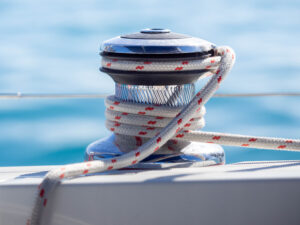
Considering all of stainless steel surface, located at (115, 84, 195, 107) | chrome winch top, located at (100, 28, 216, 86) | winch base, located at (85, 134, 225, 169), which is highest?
chrome winch top, located at (100, 28, 216, 86)

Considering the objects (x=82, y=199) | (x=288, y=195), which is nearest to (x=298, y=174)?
(x=288, y=195)

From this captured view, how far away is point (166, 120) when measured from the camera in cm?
101

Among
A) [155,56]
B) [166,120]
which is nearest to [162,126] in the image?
[166,120]

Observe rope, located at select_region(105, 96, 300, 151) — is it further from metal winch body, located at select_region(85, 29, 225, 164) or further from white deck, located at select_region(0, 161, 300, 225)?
white deck, located at select_region(0, 161, 300, 225)

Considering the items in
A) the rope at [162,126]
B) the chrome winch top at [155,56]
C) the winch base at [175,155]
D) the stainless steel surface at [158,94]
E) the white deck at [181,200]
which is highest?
the chrome winch top at [155,56]

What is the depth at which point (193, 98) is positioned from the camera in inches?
38.5

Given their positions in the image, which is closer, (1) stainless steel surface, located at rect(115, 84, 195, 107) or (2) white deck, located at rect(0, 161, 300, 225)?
(2) white deck, located at rect(0, 161, 300, 225)

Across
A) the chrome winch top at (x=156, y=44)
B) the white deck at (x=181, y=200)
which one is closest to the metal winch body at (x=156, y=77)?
the chrome winch top at (x=156, y=44)

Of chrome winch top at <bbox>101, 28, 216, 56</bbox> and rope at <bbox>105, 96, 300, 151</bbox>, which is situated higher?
chrome winch top at <bbox>101, 28, 216, 56</bbox>

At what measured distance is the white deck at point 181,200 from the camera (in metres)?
0.84

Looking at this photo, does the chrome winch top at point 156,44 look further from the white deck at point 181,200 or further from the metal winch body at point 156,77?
the white deck at point 181,200

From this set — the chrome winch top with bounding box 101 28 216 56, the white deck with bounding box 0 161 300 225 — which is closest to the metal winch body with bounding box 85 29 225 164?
the chrome winch top with bounding box 101 28 216 56

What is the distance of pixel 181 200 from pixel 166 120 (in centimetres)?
21

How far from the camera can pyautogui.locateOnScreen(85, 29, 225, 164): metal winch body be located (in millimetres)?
972
